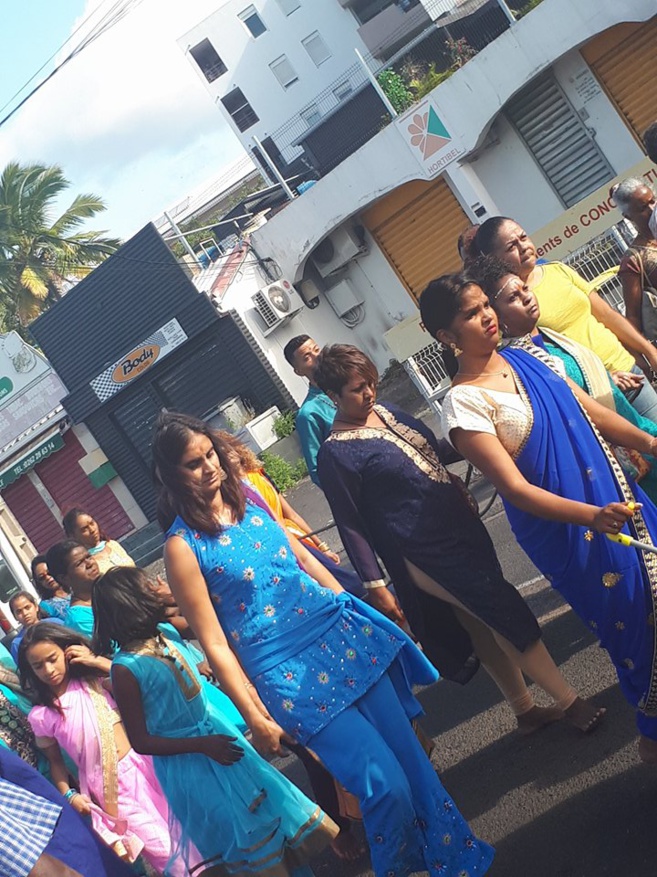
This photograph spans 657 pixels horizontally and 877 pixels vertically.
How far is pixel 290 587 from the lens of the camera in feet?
13.2

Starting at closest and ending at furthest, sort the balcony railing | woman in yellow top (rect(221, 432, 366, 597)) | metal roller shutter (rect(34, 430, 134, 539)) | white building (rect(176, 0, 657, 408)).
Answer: woman in yellow top (rect(221, 432, 366, 597))
white building (rect(176, 0, 657, 408))
the balcony railing
metal roller shutter (rect(34, 430, 134, 539))

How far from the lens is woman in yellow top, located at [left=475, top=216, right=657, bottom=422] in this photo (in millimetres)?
5086

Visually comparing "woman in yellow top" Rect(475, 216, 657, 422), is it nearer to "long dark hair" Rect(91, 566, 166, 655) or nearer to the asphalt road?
the asphalt road

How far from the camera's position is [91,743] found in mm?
4906

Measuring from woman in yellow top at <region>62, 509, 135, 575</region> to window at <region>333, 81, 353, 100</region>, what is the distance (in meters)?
35.7

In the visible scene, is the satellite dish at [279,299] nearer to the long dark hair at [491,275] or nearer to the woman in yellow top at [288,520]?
the woman in yellow top at [288,520]

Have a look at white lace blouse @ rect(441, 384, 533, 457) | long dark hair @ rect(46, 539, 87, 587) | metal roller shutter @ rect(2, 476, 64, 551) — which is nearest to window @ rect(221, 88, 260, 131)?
metal roller shutter @ rect(2, 476, 64, 551)

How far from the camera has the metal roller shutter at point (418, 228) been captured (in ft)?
76.0

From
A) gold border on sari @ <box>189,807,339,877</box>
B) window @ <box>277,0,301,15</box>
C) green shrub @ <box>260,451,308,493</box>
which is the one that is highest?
window @ <box>277,0,301,15</box>

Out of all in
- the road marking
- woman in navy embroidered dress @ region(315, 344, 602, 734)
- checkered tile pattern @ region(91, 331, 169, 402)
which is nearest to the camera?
woman in navy embroidered dress @ region(315, 344, 602, 734)

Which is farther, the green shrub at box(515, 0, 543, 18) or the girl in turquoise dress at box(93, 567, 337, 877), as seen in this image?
the green shrub at box(515, 0, 543, 18)

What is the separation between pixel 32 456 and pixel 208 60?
76.0 ft

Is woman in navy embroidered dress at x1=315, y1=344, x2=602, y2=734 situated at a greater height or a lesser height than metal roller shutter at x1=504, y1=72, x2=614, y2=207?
lesser

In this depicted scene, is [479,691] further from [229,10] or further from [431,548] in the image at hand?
[229,10]
